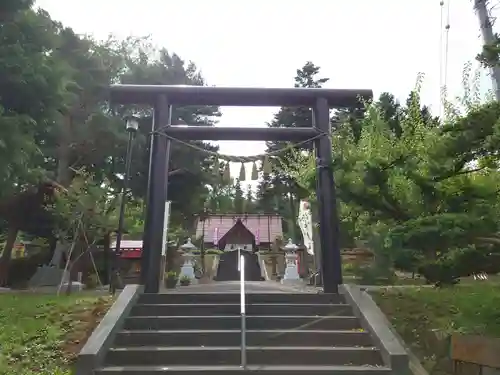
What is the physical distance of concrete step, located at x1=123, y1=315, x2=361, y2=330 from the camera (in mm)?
6820

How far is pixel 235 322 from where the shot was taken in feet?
22.7

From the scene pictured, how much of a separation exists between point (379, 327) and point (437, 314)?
119cm

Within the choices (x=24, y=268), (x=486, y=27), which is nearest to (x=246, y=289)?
(x=486, y=27)

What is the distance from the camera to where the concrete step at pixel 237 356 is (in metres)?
5.99

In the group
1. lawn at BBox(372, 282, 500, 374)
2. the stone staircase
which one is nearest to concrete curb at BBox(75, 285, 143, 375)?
the stone staircase

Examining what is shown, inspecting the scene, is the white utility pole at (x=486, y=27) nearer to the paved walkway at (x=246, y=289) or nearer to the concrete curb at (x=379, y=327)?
the concrete curb at (x=379, y=327)

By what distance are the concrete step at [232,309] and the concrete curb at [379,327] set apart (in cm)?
25

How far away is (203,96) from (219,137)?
86cm

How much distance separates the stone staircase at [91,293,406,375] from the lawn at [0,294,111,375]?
0.58m

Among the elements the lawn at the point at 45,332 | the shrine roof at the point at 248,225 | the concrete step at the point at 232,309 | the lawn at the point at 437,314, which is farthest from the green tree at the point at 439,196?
the shrine roof at the point at 248,225

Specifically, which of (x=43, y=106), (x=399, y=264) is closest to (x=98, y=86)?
(x=43, y=106)

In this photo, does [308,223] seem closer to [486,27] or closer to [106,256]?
[486,27]

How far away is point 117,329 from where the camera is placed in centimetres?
657

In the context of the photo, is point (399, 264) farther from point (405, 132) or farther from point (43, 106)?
point (43, 106)
